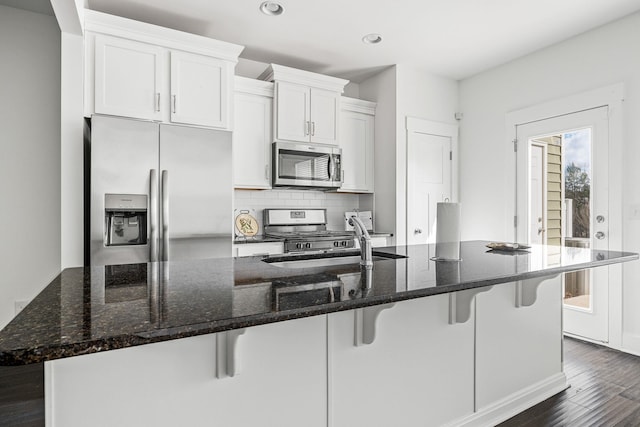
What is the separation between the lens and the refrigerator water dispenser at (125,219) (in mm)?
2578

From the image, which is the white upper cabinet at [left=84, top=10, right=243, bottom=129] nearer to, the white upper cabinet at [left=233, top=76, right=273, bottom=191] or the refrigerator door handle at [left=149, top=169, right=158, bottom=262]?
the white upper cabinet at [left=233, top=76, right=273, bottom=191]

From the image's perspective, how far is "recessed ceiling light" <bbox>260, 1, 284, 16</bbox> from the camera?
2855 millimetres

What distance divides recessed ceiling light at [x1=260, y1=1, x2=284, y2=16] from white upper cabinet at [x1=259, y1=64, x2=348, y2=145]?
1.92ft

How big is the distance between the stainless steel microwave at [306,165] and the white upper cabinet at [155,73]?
0.64 metres

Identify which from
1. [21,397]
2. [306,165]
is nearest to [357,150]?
[306,165]

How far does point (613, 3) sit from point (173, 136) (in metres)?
3.45

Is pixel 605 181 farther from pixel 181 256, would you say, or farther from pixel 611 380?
pixel 181 256

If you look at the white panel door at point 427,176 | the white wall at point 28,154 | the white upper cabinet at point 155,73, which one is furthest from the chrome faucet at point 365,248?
the white wall at point 28,154

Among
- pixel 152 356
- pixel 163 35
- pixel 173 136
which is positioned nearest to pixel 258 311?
pixel 152 356

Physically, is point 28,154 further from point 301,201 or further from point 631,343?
point 631,343

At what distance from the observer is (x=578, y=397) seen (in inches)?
88.5

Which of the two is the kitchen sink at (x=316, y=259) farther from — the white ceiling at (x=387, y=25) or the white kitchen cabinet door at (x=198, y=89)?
the white ceiling at (x=387, y=25)

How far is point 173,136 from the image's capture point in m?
2.79

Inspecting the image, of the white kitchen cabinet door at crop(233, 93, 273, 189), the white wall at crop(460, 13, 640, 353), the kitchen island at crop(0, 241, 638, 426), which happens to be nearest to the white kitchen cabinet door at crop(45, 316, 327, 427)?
the kitchen island at crop(0, 241, 638, 426)
